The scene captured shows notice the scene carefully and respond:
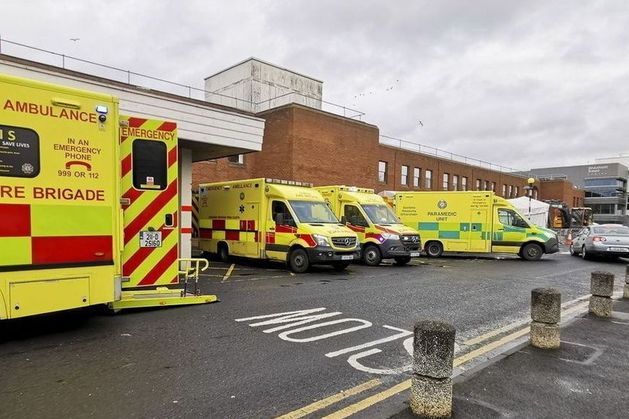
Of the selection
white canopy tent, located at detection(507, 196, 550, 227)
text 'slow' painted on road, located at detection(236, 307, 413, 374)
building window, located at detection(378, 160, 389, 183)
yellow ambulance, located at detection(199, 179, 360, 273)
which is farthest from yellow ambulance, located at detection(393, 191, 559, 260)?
building window, located at detection(378, 160, 389, 183)

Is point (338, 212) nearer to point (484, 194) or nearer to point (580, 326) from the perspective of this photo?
point (484, 194)

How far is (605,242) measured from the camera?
703 inches

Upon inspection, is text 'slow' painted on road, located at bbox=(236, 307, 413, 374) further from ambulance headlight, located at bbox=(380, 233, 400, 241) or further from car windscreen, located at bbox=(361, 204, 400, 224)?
car windscreen, located at bbox=(361, 204, 400, 224)

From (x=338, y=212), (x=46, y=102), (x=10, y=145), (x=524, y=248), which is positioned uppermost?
(x=46, y=102)

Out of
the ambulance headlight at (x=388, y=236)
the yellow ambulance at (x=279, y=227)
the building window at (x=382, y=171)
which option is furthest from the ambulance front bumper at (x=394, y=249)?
the building window at (x=382, y=171)

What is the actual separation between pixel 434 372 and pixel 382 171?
110 feet

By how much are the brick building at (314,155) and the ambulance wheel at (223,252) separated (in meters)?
9.09

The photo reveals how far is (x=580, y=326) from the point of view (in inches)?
263

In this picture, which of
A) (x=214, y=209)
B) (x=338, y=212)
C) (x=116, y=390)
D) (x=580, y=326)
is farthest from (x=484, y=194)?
(x=116, y=390)

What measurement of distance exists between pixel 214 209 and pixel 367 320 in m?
10.4

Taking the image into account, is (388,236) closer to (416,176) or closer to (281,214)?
(281,214)

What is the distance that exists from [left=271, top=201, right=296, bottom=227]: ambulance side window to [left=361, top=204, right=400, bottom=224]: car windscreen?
3.75m

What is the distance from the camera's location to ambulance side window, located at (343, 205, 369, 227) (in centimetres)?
1619

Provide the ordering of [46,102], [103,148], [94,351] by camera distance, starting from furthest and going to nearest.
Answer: [103,148] → [46,102] → [94,351]
